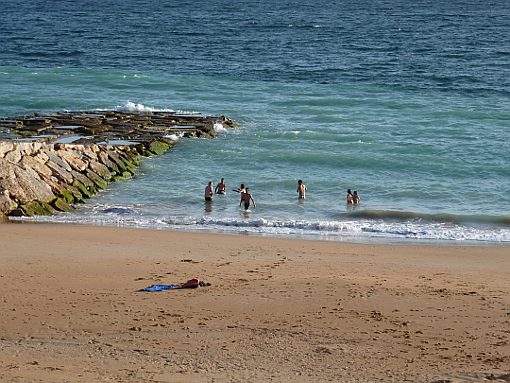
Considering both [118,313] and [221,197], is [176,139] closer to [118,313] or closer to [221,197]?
[221,197]

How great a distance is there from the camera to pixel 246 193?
92.7 feet

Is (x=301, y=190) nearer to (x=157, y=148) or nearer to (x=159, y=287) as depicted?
(x=157, y=148)

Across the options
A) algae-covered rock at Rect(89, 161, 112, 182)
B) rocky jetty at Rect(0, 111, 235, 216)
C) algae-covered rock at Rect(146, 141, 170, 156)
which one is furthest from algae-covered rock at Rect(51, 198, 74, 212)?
algae-covered rock at Rect(146, 141, 170, 156)

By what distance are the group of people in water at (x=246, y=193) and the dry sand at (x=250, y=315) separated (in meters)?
5.91

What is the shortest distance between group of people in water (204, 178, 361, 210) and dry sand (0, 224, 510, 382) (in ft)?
19.4

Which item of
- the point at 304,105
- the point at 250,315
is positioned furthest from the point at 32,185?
the point at 304,105

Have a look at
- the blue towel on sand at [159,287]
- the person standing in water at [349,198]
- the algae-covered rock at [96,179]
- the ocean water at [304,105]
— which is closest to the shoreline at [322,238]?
the ocean water at [304,105]

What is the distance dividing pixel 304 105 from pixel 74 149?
1651 centimetres

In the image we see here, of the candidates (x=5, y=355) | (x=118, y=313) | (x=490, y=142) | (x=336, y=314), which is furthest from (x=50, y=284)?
(x=490, y=142)

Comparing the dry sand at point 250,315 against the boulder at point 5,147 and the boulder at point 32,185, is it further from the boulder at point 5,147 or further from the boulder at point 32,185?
the boulder at point 5,147

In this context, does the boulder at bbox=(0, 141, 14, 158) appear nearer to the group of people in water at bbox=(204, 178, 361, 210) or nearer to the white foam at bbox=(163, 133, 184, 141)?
the group of people in water at bbox=(204, 178, 361, 210)

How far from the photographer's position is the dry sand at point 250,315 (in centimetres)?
1429

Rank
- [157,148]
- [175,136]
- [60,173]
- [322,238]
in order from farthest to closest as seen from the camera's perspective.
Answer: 1. [175,136]
2. [157,148]
3. [60,173]
4. [322,238]

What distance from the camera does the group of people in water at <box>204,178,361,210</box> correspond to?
28359 millimetres
